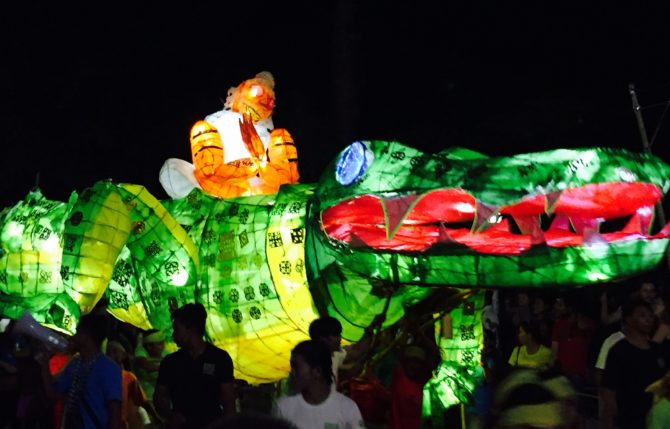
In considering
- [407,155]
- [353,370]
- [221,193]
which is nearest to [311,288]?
[353,370]

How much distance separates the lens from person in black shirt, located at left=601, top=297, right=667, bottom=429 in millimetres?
4953

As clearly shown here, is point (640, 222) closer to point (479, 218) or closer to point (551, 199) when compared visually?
point (551, 199)

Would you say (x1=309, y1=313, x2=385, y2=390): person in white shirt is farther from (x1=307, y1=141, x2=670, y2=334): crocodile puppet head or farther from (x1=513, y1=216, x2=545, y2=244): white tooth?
(x1=513, y1=216, x2=545, y2=244): white tooth

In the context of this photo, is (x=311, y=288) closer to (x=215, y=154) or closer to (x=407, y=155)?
(x=407, y=155)

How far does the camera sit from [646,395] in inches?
194

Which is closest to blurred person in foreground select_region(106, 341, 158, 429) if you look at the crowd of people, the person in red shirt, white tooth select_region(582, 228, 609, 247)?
the crowd of people

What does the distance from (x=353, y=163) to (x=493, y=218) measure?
2.81 feet

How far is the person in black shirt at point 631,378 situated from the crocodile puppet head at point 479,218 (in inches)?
28.7

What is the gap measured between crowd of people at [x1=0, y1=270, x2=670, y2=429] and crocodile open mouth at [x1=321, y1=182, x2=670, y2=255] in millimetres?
570

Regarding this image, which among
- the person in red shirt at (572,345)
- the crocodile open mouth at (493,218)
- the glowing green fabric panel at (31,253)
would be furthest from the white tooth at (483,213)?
the person in red shirt at (572,345)

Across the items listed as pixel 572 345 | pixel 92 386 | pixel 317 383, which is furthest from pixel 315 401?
pixel 572 345

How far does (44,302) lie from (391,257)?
273 centimetres

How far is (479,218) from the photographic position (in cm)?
570

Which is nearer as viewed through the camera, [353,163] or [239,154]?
[353,163]
